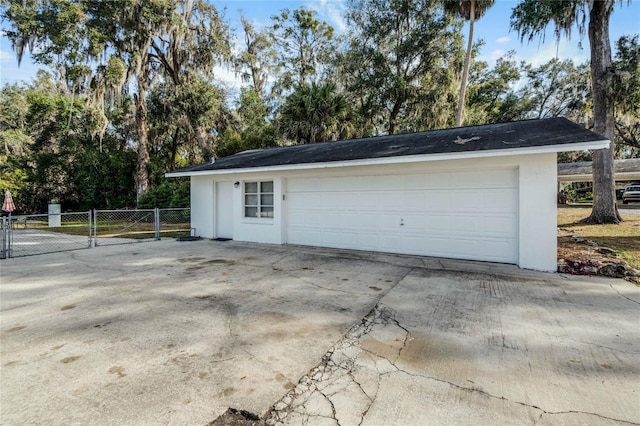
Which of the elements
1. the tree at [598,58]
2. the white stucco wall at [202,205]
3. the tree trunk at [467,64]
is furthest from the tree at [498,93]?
the white stucco wall at [202,205]

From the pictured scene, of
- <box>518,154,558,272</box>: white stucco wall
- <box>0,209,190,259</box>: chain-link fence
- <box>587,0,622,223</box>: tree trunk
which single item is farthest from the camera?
<box>587,0,622,223</box>: tree trunk

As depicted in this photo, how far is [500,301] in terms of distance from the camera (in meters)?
4.27

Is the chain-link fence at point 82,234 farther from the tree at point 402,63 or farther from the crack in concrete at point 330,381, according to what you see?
the tree at point 402,63

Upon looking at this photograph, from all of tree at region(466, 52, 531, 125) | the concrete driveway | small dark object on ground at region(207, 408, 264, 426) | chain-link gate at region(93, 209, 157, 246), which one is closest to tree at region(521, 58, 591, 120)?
tree at region(466, 52, 531, 125)

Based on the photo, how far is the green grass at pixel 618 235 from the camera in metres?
6.76

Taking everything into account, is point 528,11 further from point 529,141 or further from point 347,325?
point 347,325

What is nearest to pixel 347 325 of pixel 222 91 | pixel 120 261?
pixel 120 261

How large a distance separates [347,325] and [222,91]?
853 inches

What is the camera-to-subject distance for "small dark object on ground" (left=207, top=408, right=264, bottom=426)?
201cm

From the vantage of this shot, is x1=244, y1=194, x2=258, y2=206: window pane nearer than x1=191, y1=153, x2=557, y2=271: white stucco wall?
No

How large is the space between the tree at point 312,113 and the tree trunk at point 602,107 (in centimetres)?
945

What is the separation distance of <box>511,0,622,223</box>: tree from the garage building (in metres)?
5.16

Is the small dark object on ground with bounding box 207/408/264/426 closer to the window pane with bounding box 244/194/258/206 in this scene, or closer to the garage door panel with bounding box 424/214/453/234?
the garage door panel with bounding box 424/214/453/234

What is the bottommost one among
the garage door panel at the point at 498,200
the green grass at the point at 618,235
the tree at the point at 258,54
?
the green grass at the point at 618,235
